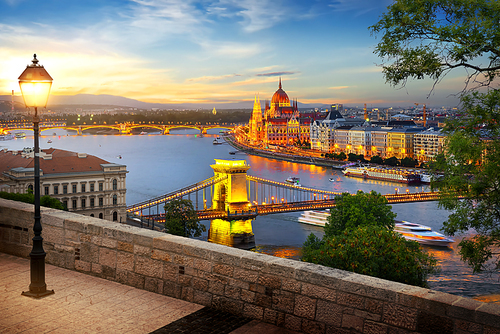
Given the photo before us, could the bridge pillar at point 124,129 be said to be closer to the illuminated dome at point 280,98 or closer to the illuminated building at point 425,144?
the illuminated dome at point 280,98

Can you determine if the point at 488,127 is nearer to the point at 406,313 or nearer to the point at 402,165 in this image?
the point at 406,313

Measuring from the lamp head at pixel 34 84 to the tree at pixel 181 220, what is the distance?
21552mm

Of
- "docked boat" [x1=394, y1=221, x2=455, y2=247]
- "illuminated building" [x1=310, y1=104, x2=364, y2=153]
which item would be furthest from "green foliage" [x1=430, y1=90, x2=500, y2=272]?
"illuminated building" [x1=310, y1=104, x2=364, y2=153]

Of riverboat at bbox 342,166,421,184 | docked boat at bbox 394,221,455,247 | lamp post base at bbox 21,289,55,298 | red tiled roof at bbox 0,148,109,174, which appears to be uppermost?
lamp post base at bbox 21,289,55,298

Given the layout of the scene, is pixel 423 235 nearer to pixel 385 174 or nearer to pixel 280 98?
pixel 385 174

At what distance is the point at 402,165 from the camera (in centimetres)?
6481

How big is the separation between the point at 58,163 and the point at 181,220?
31.6ft

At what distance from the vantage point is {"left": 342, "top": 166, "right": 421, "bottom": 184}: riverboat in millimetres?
51969

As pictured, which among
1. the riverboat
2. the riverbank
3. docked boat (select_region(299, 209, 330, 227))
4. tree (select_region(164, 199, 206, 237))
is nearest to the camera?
tree (select_region(164, 199, 206, 237))

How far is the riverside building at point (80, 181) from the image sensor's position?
2983 centimetres

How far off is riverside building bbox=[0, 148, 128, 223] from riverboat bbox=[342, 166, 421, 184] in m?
30.1

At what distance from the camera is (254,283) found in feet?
9.99

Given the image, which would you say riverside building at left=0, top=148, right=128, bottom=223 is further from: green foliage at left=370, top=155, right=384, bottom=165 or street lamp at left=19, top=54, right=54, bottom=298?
green foliage at left=370, top=155, right=384, bottom=165

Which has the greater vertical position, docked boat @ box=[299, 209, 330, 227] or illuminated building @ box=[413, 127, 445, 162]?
illuminated building @ box=[413, 127, 445, 162]
